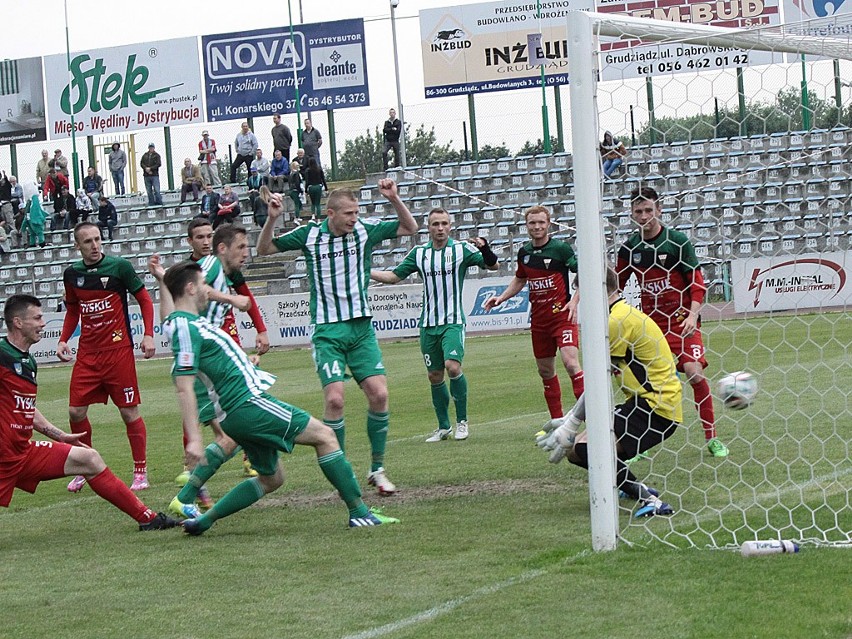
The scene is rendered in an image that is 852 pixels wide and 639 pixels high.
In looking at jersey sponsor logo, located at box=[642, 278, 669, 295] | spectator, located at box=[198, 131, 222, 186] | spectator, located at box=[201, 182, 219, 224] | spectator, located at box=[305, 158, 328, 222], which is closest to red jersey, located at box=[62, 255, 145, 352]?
jersey sponsor logo, located at box=[642, 278, 669, 295]

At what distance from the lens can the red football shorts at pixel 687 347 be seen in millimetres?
8648

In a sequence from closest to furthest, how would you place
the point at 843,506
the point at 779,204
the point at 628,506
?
the point at 843,506
the point at 628,506
the point at 779,204

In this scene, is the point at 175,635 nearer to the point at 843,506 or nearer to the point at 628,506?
the point at 628,506

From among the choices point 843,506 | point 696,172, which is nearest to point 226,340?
point 843,506

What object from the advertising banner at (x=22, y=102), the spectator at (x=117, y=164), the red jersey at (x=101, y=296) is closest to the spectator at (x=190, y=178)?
the spectator at (x=117, y=164)

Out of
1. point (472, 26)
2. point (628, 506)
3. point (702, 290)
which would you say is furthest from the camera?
point (472, 26)

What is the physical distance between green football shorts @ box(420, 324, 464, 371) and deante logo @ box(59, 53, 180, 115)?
30.6 meters

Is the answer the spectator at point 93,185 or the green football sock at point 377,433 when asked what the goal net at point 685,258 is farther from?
the spectator at point 93,185

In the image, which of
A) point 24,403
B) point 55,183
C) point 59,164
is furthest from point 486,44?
point 24,403

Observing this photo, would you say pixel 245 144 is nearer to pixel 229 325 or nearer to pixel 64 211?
pixel 64 211

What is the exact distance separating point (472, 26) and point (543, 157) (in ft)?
19.3

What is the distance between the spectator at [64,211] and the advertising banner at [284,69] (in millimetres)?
6136

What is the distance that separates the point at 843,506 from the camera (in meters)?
6.32

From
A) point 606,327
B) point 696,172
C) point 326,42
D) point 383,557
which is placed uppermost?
point 326,42
